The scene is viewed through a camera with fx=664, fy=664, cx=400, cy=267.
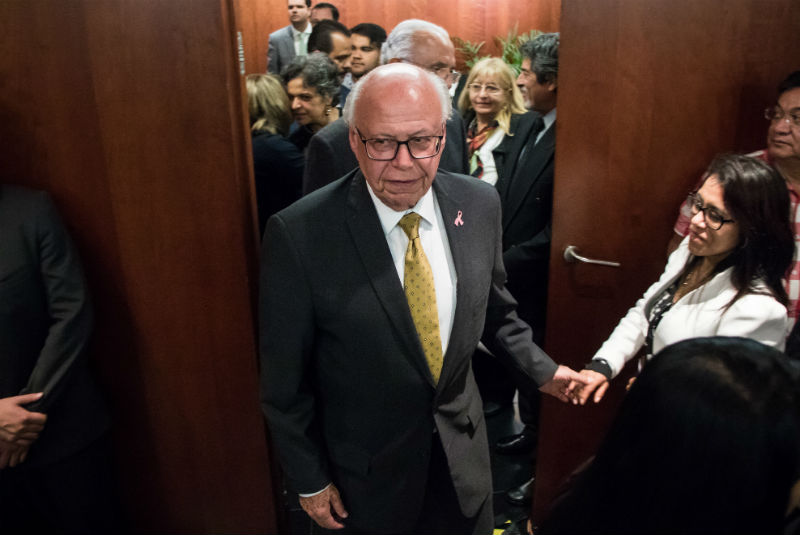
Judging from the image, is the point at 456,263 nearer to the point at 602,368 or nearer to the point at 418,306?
the point at 418,306

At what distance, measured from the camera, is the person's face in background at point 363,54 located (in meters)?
4.18

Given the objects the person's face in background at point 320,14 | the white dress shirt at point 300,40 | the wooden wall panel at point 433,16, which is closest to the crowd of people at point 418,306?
the white dress shirt at point 300,40

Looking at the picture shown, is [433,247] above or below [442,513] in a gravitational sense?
above

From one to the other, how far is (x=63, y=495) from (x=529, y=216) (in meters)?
1.93

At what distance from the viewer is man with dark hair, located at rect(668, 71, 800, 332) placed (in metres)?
1.88

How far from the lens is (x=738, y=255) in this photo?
1.70 metres

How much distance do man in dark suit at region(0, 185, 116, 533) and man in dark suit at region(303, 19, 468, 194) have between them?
803mm

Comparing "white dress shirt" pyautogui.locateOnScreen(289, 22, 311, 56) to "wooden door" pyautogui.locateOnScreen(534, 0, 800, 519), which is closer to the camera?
"wooden door" pyautogui.locateOnScreen(534, 0, 800, 519)

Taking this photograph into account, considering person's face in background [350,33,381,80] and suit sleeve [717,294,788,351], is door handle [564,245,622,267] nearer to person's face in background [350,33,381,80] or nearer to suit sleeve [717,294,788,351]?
suit sleeve [717,294,788,351]

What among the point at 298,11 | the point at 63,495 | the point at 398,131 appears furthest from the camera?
the point at 298,11

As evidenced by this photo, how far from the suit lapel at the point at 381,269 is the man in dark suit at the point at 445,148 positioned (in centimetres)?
60

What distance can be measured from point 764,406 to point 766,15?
1.60 meters

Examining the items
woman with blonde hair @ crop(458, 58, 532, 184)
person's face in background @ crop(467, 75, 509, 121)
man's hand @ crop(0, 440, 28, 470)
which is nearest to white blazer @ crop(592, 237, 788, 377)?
woman with blonde hair @ crop(458, 58, 532, 184)

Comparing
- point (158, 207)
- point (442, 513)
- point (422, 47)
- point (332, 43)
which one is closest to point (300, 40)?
point (332, 43)
